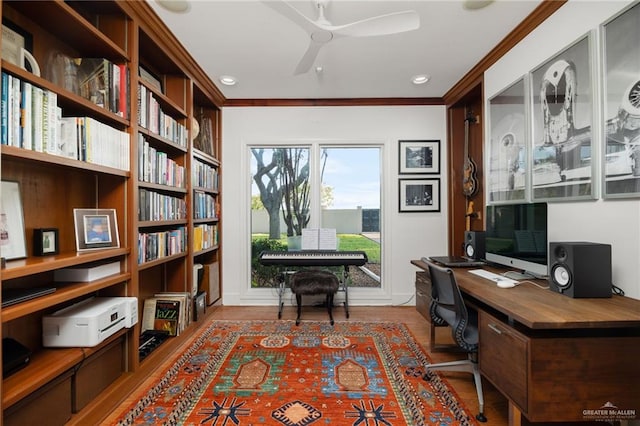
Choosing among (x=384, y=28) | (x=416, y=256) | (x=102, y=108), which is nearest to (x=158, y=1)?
(x=102, y=108)

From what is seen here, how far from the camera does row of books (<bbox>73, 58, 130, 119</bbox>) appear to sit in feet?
5.83

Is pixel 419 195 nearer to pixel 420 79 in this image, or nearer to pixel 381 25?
pixel 420 79

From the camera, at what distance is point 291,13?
1.64m

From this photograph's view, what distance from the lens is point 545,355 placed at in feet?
3.98

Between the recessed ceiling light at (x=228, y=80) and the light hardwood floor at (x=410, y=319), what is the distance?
258 cm

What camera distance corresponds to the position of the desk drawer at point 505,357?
126 cm

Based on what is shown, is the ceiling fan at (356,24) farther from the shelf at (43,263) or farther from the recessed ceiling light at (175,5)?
the shelf at (43,263)

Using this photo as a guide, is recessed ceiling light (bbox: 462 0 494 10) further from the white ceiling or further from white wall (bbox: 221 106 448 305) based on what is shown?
white wall (bbox: 221 106 448 305)

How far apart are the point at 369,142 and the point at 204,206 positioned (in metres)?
2.11

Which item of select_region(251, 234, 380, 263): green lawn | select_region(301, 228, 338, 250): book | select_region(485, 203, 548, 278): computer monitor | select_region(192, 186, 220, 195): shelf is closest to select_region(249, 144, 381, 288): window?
select_region(251, 234, 380, 263): green lawn

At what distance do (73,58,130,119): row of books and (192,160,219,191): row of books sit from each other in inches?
43.1

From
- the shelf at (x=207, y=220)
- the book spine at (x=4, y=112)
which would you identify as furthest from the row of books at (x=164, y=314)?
the book spine at (x=4, y=112)

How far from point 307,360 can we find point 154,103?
92.9 inches

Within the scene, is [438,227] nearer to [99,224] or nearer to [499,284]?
[499,284]
